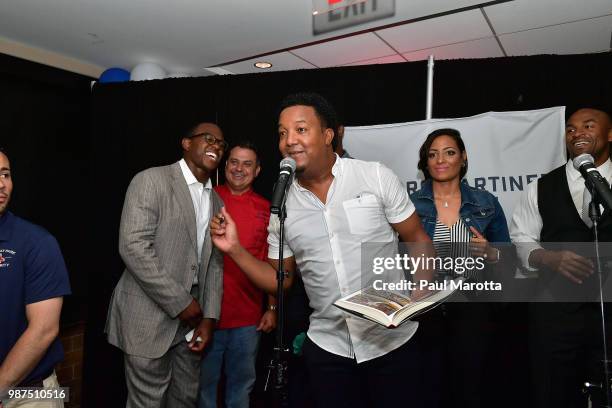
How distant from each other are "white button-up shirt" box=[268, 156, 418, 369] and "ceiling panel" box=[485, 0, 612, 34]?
2.73 metres

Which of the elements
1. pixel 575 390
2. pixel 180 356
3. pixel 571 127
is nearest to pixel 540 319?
pixel 575 390

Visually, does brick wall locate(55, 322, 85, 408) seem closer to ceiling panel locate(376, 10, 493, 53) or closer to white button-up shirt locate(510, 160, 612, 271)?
white button-up shirt locate(510, 160, 612, 271)

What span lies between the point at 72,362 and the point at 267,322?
2408 millimetres

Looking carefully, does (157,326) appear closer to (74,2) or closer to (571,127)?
(571,127)

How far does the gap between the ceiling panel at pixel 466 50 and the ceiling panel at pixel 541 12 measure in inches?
16.2

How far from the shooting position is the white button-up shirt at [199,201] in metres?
2.49

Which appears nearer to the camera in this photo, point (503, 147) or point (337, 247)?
point (337, 247)

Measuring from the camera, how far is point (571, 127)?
2.23 metres

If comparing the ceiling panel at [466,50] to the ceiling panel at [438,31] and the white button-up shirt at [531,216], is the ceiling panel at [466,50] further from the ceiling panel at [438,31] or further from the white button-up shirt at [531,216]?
the white button-up shirt at [531,216]

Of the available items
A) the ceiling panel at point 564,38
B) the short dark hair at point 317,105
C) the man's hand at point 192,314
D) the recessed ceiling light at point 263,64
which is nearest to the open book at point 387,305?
the short dark hair at point 317,105

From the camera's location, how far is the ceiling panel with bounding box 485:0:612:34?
3546 mm

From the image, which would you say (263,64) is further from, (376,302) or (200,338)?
(376,302)

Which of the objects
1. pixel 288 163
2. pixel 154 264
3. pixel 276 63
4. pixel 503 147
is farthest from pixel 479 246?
pixel 276 63

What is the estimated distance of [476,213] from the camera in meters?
2.27
